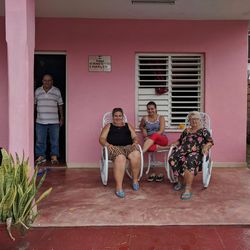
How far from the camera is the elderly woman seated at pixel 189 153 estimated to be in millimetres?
4875

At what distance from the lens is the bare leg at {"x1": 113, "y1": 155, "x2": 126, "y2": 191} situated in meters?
4.92

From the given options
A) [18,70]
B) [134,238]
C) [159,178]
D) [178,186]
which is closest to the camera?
[134,238]

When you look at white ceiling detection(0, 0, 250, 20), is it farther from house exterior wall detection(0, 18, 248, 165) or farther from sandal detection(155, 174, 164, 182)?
sandal detection(155, 174, 164, 182)

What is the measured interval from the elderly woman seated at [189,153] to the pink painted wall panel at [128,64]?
1578 mm

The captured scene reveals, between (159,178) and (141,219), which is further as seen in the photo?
(159,178)

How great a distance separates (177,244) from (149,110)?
116 inches

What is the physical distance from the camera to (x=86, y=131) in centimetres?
667

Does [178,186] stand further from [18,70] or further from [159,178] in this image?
[18,70]

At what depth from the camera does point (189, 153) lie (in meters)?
5.02

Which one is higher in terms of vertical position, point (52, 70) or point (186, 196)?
point (52, 70)

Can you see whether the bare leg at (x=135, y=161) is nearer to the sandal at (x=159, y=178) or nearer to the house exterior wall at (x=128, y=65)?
the sandal at (x=159, y=178)

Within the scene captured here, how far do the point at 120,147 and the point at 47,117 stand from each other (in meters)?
2.05

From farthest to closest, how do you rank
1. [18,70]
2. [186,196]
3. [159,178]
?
[159,178] < [186,196] < [18,70]

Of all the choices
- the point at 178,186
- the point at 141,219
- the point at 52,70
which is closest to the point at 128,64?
the point at 52,70
